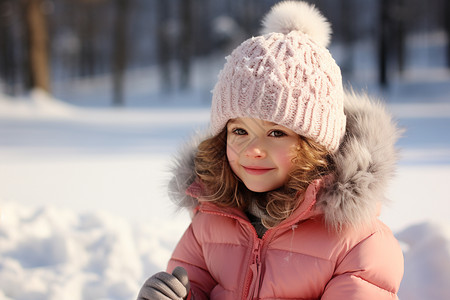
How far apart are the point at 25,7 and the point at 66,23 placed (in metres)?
21.7

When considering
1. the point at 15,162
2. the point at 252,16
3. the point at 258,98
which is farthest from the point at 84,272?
the point at 252,16

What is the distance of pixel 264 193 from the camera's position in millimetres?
1555

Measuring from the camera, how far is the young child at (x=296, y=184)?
4.36 feet

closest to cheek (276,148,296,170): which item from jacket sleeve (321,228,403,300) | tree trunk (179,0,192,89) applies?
jacket sleeve (321,228,403,300)

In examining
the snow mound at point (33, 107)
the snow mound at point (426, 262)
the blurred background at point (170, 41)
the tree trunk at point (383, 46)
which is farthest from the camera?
the blurred background at point (170, 41)

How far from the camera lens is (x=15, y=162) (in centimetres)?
486

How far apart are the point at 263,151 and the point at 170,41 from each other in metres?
26.2

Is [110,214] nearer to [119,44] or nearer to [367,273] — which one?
[367,273]

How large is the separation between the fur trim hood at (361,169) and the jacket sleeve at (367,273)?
0.28 ft

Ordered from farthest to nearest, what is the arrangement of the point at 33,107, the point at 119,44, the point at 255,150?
1. the point at 119,44
2. the point at 33,107
3. the point at 255,150

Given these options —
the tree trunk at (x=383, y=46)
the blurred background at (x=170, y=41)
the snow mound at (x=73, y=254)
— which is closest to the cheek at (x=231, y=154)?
the snow mound at (x=73, y=254)

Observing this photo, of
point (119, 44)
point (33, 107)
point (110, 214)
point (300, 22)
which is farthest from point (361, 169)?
point (119, 44)

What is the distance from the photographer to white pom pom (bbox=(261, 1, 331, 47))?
1.55 m

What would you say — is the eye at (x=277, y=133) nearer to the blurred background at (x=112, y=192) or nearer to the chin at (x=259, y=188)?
the chin at (x=259, y=188)
